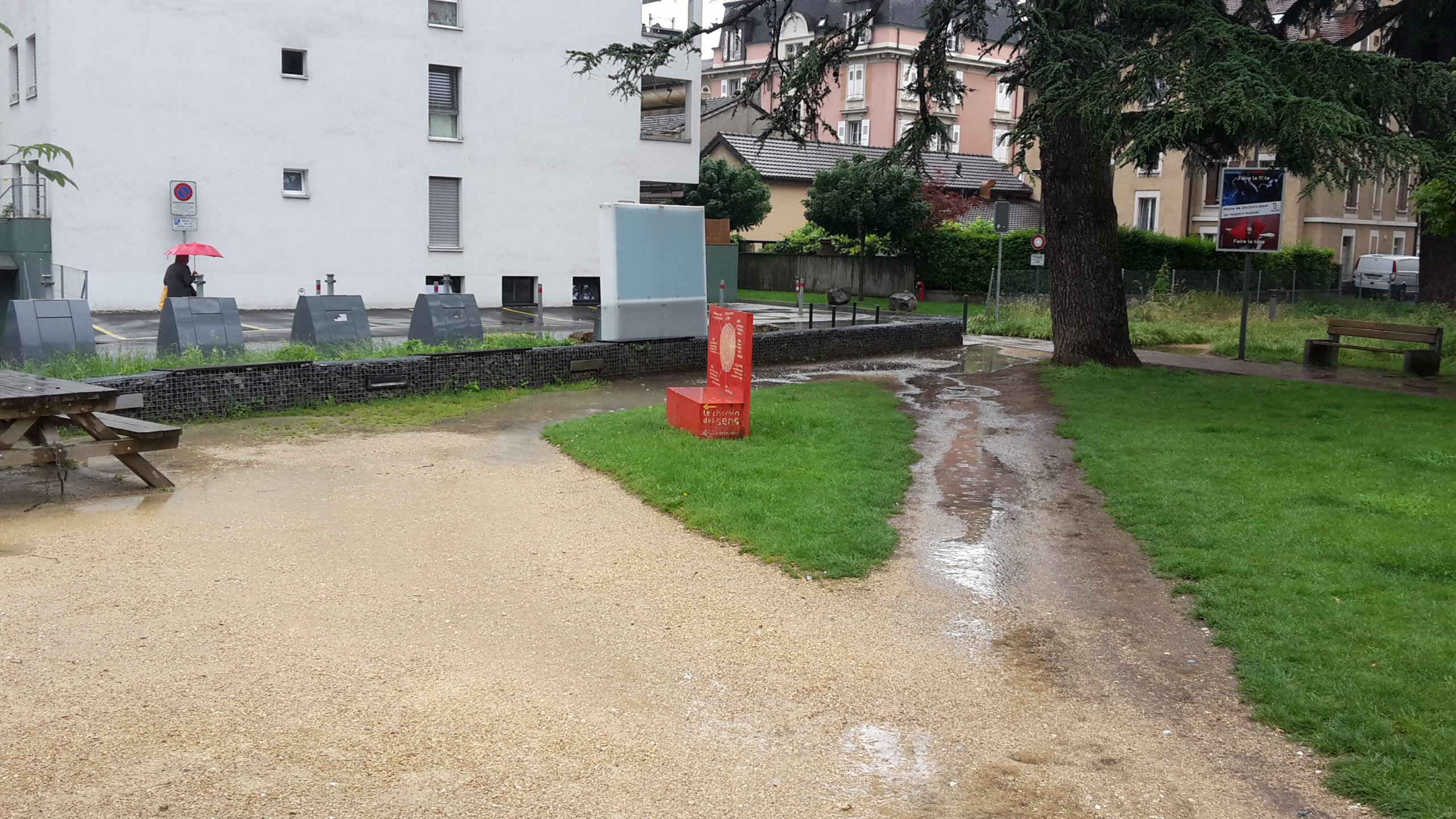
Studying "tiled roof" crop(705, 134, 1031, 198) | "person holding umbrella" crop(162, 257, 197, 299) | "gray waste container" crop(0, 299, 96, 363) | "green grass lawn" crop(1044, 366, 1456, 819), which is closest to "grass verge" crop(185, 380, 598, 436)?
"gray waste container" crop(0, 299, 96, 363)

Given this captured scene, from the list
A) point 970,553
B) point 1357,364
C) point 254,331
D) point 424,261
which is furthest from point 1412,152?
point 424,261

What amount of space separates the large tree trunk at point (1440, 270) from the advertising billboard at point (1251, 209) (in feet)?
43.6

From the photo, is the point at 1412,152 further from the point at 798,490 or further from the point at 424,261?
the point at 424,261

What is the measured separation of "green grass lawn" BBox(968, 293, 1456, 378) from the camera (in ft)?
69.9

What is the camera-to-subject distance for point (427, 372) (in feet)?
47.6

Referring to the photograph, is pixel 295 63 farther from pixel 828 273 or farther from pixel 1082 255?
pixel 1082 255

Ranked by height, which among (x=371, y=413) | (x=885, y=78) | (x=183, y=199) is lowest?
(x=371, y=413)

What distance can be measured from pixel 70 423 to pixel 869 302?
1217 inches

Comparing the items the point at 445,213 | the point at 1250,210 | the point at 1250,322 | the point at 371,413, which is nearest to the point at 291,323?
the point at 445,213

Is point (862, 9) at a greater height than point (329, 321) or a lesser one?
greater

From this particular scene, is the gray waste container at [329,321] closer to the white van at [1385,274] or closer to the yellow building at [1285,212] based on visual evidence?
the yellow building at [1285,212]

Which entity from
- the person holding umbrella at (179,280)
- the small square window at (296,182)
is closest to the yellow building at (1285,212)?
the small square window at (296,182)

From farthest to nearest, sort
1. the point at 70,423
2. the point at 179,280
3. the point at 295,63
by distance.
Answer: the point at 295,63 → the point at 179,280 → the point at 70,423

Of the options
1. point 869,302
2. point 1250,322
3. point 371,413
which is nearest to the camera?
point 371,413
